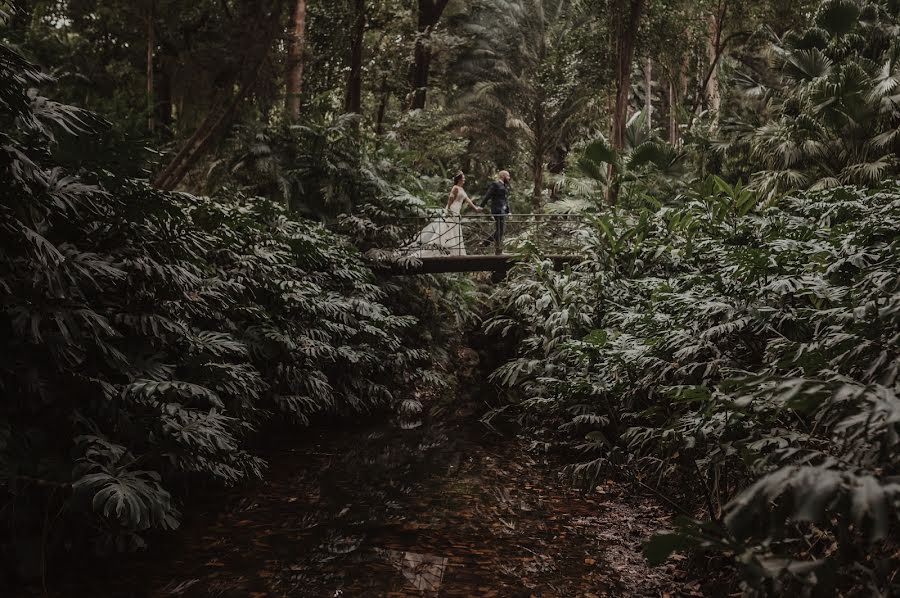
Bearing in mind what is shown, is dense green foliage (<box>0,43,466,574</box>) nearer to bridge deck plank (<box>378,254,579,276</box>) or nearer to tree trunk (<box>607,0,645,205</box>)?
bridge deck plank (<box>378,254,579,276</box>)

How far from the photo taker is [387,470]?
6.78 meters

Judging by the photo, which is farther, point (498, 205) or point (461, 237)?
point (498, 205)

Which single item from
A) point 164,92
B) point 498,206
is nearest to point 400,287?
point 498,206

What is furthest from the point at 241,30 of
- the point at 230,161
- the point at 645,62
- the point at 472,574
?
the point at 645,62

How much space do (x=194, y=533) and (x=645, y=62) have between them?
2286 centimetres

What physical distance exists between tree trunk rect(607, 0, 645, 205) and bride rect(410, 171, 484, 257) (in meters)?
3.31

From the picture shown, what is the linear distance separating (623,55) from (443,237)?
6.37m

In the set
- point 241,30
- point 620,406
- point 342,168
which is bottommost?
point 620,406

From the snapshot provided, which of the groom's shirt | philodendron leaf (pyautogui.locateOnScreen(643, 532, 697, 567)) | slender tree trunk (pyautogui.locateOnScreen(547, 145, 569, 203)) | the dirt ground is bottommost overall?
the dirt ground

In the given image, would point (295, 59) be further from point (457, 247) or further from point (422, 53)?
point (422, 53)

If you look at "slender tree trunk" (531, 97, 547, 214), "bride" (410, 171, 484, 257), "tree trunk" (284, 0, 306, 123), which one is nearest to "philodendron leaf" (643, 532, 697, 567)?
"bride" (410, 171, 484, 257)

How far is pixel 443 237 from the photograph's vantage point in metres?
12.2

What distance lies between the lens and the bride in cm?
1159

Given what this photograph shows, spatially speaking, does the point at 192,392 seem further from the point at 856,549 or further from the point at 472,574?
the point at 856,549
